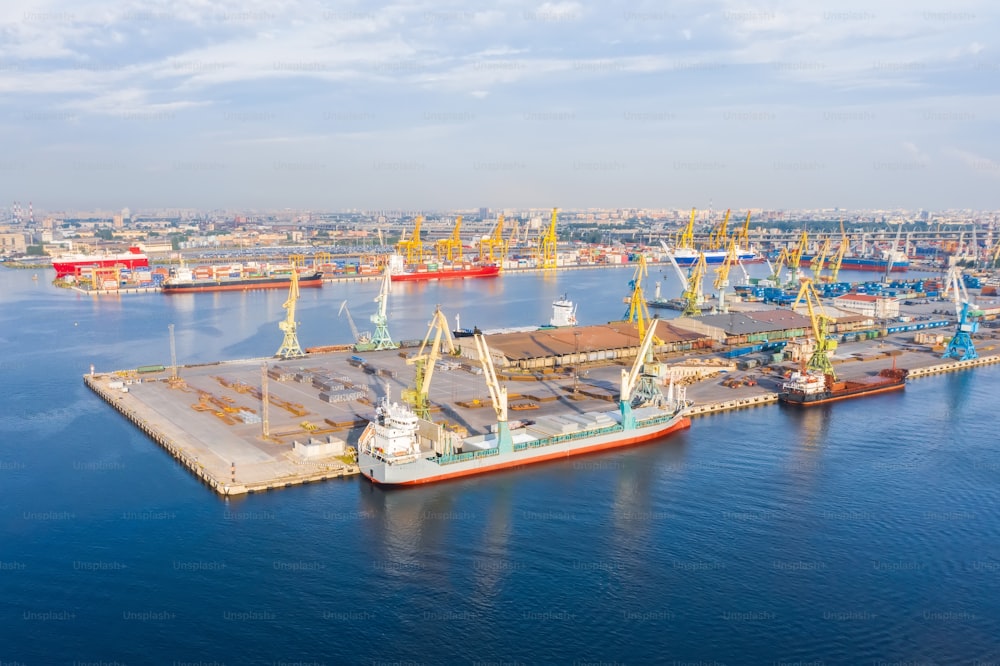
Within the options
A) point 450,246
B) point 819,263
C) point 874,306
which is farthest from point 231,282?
point 819,263

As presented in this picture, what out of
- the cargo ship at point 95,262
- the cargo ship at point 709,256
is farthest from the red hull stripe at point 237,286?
the cargo ship at point 709,256

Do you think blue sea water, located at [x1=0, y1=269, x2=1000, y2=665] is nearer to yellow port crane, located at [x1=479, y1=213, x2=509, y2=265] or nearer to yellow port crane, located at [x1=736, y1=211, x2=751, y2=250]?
yellow port crane, located at [x1=479, y1=213, x2=509, y2=265]

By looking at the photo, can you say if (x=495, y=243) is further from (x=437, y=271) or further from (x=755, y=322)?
(x=755, y=322)

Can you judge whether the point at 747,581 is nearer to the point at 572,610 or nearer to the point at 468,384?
the point at 572,610

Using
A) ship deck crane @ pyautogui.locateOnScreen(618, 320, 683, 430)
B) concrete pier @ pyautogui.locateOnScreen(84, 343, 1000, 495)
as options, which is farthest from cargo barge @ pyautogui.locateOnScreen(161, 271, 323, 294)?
ship deck crane @ pyautogui.locateOnScreen(618, 320, 683, 430)

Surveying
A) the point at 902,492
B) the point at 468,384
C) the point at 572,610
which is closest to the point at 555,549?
the point at 572,610

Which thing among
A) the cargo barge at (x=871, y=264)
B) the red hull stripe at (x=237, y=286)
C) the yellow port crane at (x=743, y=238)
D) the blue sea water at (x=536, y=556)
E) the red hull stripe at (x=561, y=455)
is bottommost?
the blue sea water at (x=536, y=556)

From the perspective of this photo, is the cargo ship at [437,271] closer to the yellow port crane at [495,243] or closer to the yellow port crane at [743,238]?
the yellow port crane at [495,243]
